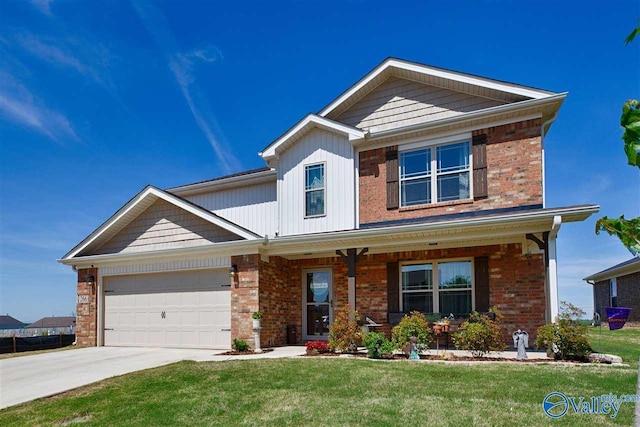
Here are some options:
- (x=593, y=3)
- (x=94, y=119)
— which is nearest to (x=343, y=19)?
(x=593, y=3)

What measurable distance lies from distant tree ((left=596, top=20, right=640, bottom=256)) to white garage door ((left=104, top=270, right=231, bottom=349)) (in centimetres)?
1175

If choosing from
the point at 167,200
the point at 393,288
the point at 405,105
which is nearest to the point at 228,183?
the point at 167,200

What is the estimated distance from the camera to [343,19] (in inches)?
507

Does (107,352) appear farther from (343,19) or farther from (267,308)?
(343,19)

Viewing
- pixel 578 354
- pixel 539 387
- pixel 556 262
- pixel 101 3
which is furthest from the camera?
pixel 101 3

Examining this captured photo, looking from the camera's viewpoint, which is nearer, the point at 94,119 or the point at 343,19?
the point at 343,19

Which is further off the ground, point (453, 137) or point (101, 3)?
point (101, 3)

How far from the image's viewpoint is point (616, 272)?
25.2m

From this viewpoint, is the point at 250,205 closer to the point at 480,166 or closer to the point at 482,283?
the point at 480,166

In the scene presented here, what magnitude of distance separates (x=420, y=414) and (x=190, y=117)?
14.5 meters

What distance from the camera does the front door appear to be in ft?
45.6

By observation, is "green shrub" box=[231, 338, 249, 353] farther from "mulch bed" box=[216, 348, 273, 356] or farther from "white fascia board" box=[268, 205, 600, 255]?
"white fascia board" box=[268, 205, 600, 255]

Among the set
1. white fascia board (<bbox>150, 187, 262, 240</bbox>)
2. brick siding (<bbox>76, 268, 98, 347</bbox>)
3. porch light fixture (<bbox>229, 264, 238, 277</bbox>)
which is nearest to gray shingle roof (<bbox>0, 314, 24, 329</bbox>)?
brick siding (<bbox>76, 268, 98, 347</bbox>)

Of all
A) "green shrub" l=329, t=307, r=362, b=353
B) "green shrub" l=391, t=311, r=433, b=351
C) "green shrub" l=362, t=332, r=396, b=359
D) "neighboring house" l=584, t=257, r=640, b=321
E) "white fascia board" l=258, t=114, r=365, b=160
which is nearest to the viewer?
"green shrub" l=362, t=332, r=396, b=359
